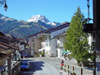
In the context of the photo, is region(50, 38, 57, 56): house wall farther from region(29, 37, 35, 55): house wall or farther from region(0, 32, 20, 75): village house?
region(0, 32, 20, 75): village house

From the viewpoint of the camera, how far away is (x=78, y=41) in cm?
2456

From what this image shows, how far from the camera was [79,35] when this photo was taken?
24281mm

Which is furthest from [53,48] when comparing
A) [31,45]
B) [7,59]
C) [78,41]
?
[7,59]

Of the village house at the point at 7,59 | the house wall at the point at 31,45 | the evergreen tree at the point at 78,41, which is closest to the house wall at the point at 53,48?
the house wall at the point at 31,45

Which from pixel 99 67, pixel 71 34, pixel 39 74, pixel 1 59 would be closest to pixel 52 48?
pixel 71 34

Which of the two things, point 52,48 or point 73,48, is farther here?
point 52,48

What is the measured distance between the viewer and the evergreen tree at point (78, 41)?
79.0 ft

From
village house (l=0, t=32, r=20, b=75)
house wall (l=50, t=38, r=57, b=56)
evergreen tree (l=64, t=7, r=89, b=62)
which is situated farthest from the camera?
house wall (l=50, t=38, r=57, b=56)

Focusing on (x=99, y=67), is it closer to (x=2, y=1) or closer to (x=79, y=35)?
(x=2, y=1)

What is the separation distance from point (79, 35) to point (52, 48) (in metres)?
23.7

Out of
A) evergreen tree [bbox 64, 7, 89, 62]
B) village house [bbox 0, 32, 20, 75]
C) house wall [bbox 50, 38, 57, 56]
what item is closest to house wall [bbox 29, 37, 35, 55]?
house wall [bbox 50, 38, 57, 56]

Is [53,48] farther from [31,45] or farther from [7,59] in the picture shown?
[7,59]

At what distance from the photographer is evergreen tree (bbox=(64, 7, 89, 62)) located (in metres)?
24.1

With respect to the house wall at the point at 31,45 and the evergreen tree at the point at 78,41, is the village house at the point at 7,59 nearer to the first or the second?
the evergreen tree at the point at 78,41
